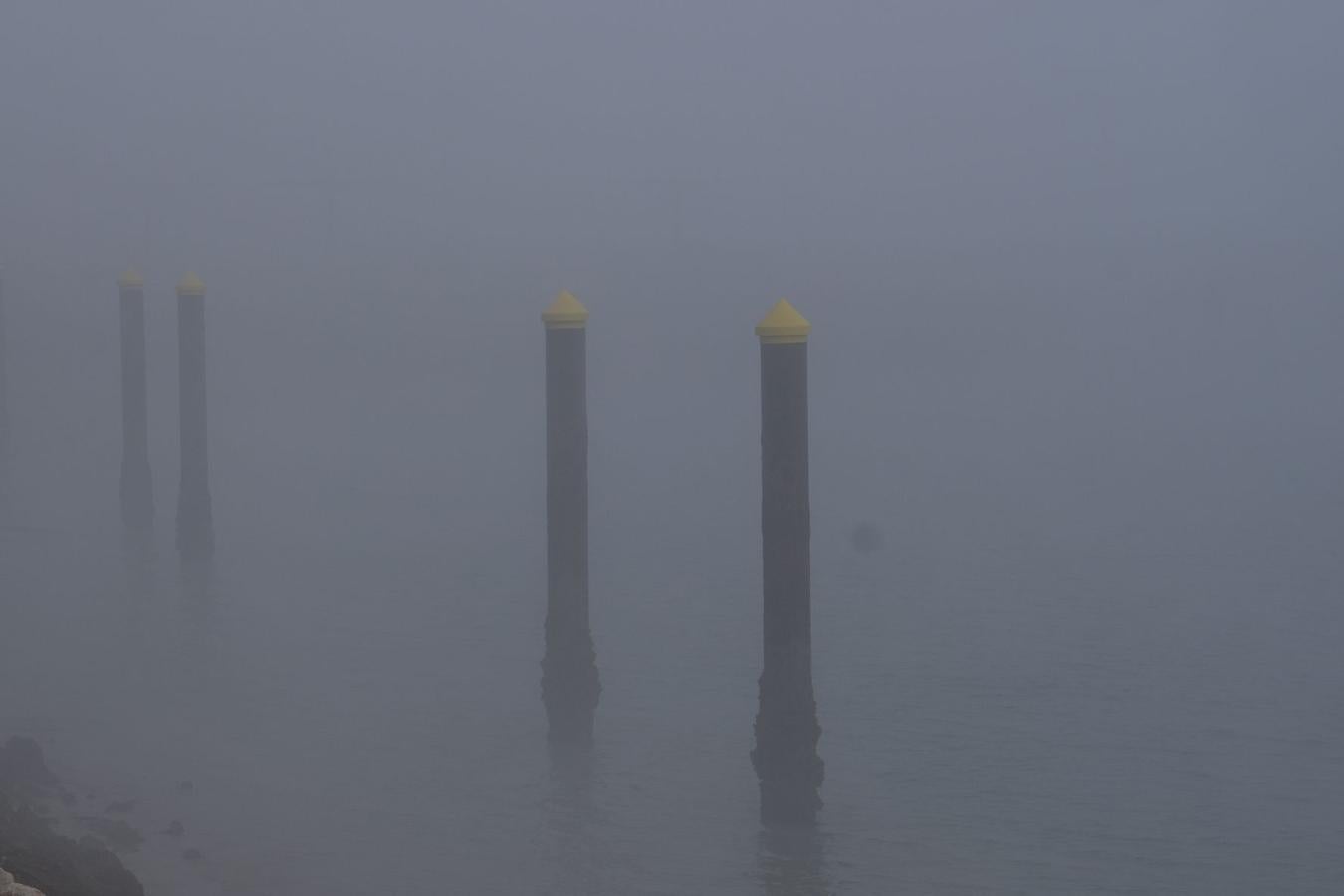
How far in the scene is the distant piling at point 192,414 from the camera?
61.6 ft

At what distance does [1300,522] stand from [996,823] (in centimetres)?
2111

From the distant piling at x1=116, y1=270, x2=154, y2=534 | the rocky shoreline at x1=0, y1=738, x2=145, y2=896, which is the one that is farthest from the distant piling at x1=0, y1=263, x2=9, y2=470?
the rocky shoreline at x1=0, y1=738, x2=145, y2=896

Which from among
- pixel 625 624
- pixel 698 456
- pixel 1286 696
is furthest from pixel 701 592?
pixel 698 456

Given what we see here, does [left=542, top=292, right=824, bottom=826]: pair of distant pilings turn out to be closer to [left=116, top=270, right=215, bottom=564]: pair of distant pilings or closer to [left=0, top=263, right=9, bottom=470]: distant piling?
[left=116, top=270, right=215, bottom=564]: pair of distant pilings

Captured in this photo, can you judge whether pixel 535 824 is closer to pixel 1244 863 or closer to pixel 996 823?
pixel 996 823

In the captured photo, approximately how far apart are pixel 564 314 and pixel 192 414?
29.5 feet

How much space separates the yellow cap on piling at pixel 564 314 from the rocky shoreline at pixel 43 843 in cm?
429

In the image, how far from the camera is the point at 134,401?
2078 cm

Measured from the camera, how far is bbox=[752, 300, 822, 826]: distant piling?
30.4 ft

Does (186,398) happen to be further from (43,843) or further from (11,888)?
(11,888)

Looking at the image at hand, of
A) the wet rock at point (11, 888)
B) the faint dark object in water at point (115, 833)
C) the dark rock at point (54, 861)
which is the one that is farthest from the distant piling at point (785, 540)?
the wet rock at point (11, 888)

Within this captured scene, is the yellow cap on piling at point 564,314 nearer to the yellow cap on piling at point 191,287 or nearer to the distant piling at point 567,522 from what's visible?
the distant piling at point 567,522

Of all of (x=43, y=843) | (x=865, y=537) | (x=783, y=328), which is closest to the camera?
(x=43, y=843)

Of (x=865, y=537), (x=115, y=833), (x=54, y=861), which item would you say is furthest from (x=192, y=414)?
(x=865, y=537)
